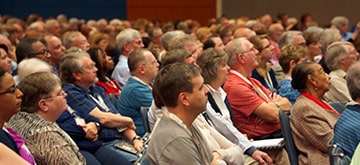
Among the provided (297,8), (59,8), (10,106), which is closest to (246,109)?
(10,106)

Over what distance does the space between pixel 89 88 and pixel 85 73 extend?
19cm

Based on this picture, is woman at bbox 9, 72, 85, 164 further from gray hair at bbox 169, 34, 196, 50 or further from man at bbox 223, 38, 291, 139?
gray hair at bbox 169, 34, 196, 50

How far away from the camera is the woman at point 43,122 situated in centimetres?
384

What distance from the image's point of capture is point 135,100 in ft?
17.5

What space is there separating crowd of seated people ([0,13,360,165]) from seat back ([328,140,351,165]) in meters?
0.04

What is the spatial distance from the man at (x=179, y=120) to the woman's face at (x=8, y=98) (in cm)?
71

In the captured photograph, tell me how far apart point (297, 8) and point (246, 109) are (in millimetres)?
12770

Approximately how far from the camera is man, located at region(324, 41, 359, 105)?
5875 mm

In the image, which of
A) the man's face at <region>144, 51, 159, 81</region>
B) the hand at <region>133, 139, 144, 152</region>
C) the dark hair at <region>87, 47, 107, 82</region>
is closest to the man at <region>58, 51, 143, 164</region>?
the hand at <region>133, 139, 144, 152</region>

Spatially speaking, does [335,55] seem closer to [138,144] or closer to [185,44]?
[185,44]

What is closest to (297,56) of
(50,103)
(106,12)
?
(50,103)

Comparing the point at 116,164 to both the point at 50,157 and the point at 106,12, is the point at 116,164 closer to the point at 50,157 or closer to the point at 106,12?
the point at 50,157

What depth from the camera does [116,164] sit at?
16.0ft

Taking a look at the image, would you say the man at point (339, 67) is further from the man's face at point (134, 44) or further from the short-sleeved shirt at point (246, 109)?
the man's face at point (134, 44)
